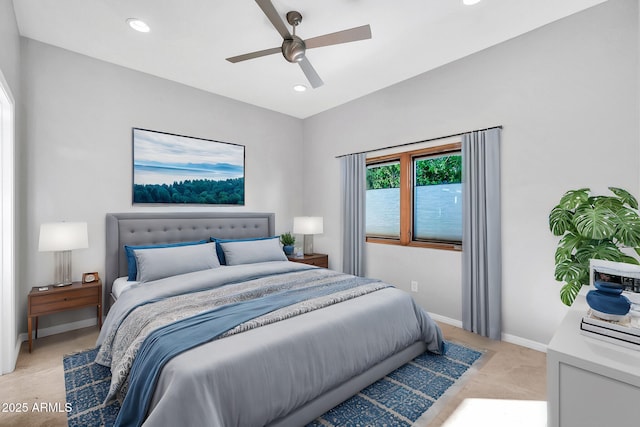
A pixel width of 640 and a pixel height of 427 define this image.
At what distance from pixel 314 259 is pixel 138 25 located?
3.24 metres

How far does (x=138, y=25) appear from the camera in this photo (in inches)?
102

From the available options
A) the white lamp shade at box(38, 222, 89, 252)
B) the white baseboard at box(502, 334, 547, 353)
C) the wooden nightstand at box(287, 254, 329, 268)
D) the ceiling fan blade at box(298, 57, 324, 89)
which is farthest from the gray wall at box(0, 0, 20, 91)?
the white baseboard at box(502, 334, 547, 353)

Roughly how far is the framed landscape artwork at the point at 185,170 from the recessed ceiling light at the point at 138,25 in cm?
113

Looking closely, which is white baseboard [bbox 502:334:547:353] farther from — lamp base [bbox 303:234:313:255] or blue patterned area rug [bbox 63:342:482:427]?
lamp base [bbox 303:234:313:255]

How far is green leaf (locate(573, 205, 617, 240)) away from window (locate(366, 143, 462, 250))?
58.6 inches

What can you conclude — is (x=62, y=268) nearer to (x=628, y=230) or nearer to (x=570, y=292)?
(x=570, y=292)

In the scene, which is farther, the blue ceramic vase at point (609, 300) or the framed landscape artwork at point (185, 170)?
the framed landscape artwork at point (185, 170)

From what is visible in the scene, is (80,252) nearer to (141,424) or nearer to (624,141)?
(141,424)

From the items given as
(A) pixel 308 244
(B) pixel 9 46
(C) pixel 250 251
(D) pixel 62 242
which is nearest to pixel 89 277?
(D) pixel 62 242

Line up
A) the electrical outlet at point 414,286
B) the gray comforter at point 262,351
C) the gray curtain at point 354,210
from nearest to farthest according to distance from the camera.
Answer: the gray comforter at point 262,351 < the electrical outlet at point 414,286 < the gray curtain at point 354,210

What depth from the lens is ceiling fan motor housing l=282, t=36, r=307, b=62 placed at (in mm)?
2246

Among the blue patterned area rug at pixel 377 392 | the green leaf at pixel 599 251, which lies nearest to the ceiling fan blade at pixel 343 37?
the green leaf at pixel 599 251

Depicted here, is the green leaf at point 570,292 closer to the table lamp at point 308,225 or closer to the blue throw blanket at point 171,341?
the blue throw blanket at point 171,341

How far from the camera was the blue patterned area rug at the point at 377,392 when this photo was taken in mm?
1822
